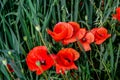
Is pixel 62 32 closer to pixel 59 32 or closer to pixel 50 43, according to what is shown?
pixel 59 32

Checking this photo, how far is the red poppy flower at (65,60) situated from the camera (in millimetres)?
1337

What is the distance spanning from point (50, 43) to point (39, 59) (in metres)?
0.19

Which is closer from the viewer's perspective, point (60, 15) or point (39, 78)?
point (39, 78)

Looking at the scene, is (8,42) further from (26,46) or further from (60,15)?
(60,15)

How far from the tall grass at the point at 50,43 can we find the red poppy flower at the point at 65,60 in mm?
38

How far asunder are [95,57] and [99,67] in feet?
0.17

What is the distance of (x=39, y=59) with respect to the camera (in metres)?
1.41

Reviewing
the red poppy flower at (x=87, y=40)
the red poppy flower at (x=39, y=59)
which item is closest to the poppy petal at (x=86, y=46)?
the red poppy flower at (x=87, y=40)

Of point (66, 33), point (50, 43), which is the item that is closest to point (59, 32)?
point (66, 33)

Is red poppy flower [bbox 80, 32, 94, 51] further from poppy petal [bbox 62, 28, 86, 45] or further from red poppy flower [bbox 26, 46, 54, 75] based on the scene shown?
red poppy flower [bbox 26, 46, 54, 75]

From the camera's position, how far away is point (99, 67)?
5.20ft

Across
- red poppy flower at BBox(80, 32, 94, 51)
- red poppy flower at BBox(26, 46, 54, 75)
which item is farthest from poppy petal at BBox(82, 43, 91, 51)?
red poppy flower at BBox(26, 46, 54, 75)

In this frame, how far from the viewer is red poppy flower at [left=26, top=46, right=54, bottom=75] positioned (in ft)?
4.53

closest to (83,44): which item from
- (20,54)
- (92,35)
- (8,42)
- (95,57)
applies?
(92,35)
